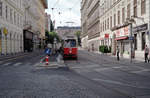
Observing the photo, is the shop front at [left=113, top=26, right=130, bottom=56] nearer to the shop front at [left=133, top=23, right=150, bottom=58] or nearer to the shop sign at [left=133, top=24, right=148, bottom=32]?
the shop sign at [left=133, top=24, right=148, bottom=32]

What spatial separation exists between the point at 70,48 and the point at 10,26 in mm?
21148

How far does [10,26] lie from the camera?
40719 mm

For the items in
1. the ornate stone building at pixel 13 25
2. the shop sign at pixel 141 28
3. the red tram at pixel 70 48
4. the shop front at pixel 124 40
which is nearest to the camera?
the shop sign at pixel 141 28

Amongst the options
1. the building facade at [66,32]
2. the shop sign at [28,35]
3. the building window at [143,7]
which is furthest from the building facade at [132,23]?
the shop sign at [28,35]

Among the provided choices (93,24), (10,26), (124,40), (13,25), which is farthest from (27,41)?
(124,40)

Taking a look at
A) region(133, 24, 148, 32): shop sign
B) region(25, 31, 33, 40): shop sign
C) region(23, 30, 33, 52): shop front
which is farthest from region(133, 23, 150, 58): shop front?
region(25, 31, 33, 40): shop sign

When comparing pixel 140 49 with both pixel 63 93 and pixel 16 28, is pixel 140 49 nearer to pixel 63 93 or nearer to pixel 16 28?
pixel 63 93

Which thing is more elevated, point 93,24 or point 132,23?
point 93,24

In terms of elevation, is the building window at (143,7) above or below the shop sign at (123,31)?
above

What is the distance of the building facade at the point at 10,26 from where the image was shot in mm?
35594

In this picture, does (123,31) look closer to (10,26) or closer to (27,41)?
(10,26)

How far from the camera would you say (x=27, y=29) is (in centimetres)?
5519

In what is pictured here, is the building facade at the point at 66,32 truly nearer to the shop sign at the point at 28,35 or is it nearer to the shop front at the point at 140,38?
the shop front at the point at 140,38

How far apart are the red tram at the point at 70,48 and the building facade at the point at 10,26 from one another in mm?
14901
